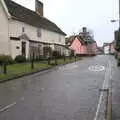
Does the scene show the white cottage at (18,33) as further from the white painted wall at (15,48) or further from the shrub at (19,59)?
the shrub at (19,59)

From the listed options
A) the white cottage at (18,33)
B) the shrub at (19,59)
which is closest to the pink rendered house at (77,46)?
the white cottage at (18,33)

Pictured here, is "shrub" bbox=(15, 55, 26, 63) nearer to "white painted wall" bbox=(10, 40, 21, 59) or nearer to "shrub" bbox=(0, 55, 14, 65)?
"white painted wall" bbox=(10, 40, 21, 59)

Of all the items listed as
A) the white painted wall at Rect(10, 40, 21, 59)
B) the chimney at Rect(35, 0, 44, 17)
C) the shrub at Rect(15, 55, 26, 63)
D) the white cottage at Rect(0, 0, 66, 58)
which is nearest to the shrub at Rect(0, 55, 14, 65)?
the white cottage at Rect(0, 0, 66, 58)

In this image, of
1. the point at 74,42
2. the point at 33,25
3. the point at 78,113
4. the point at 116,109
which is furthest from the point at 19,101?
the point at 74,42

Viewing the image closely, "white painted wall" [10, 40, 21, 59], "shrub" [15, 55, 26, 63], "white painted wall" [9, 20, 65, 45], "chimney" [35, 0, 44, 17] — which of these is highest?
"chimney" [35, 0, 44, 17]

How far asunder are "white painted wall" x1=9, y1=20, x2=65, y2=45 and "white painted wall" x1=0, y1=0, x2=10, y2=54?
34.3 inches

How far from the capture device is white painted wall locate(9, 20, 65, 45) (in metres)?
50.9

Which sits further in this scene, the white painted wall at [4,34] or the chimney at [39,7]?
the chimney at [39,7]

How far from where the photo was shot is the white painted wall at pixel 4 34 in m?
47.9

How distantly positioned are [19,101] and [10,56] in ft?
113

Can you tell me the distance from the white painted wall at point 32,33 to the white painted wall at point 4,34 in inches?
34.3

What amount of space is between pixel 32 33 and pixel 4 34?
11.4 metres

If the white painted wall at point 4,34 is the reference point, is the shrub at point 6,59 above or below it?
below

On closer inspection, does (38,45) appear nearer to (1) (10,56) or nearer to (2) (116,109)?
(1) (10,56)
